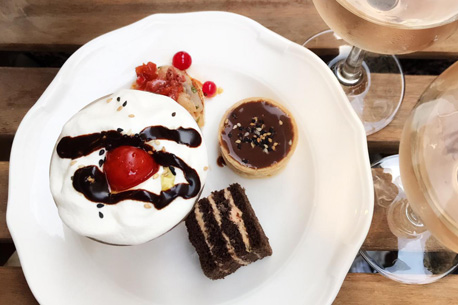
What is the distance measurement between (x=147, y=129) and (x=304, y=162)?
3.01 ft

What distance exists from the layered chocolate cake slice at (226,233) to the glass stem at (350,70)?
3.14ft

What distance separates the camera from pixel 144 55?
2516 millimetres

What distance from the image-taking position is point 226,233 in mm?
2240

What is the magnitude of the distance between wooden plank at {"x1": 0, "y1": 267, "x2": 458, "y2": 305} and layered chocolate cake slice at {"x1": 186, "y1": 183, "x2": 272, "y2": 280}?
0.46 meters

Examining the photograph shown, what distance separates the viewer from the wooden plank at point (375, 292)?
2164mm

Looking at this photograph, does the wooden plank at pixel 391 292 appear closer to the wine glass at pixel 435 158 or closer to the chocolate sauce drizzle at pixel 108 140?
the wine glass at pixel 435 158

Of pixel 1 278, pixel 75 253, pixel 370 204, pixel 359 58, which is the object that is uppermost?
pixel 359 58

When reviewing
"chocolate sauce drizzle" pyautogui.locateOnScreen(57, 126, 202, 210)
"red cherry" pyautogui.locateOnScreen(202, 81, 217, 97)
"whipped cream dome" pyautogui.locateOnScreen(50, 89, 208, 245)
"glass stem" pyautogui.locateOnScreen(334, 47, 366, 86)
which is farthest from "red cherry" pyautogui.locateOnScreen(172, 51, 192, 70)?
"glass stem" pyautogui.locateOnScreen(334, 47, 366, 86)

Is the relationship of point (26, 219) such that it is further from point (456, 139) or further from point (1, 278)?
point (456, 139)

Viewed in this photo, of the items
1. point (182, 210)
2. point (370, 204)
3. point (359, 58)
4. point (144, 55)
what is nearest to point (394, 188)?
point (370, 204)

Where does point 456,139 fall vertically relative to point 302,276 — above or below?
above

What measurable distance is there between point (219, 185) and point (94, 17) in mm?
1281

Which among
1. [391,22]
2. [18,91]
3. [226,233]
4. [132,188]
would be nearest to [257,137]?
[226,233]

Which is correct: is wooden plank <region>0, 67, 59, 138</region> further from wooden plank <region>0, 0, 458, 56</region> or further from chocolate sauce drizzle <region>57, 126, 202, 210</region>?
chocolate sauce drizzle <region>57, 126, 202, 210</region>
